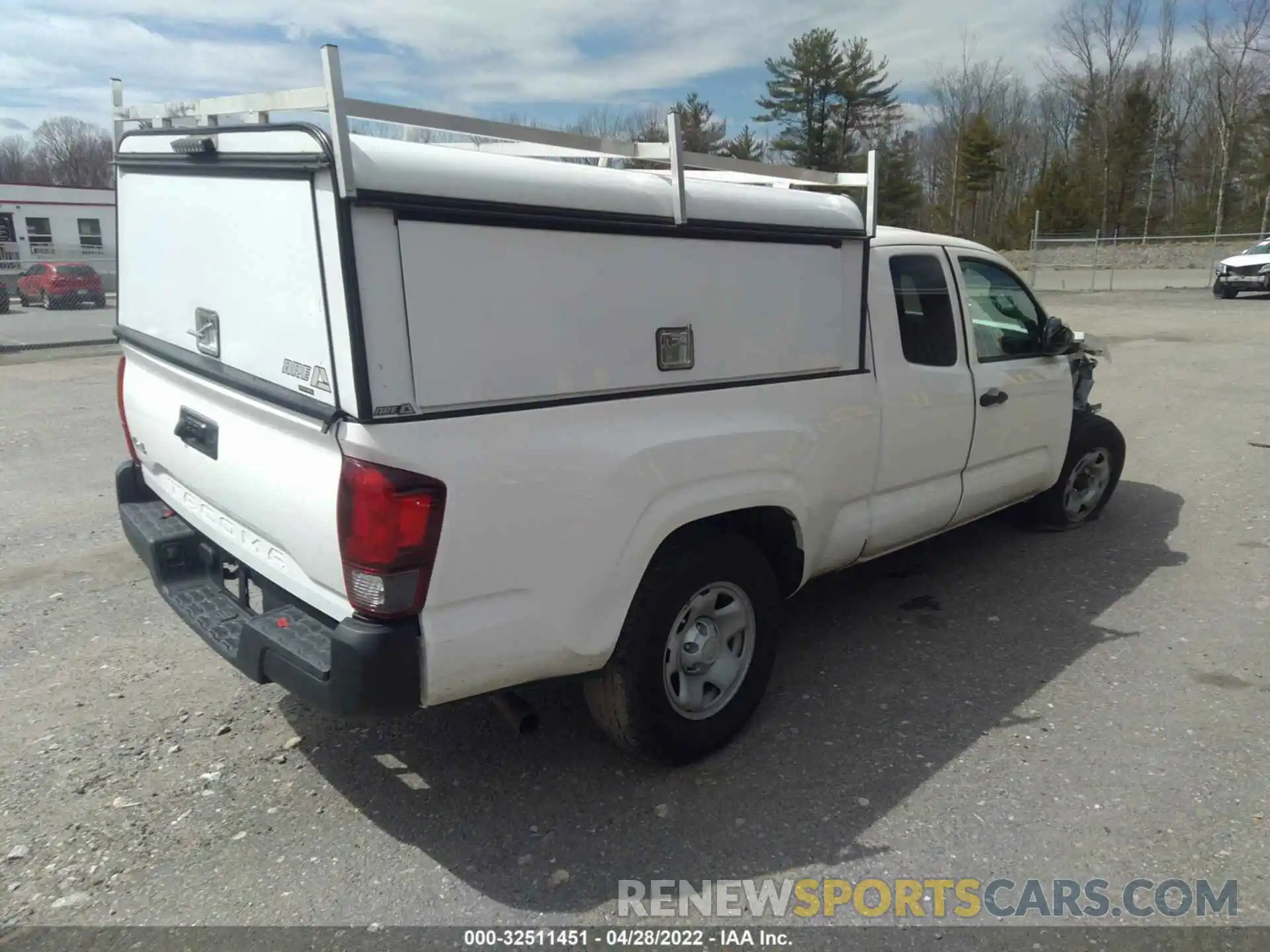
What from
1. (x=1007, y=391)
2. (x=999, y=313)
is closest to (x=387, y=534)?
(x=1007, y=391)

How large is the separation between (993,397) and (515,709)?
3025 millimetres

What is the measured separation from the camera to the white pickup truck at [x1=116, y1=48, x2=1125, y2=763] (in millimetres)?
2514

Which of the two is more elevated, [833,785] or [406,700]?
[406,700]

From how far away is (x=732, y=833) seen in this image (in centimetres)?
308

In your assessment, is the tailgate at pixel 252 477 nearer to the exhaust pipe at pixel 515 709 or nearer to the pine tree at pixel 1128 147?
the exhaust pipe at pixel 515 709

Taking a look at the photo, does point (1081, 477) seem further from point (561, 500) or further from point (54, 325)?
point (54, 325)

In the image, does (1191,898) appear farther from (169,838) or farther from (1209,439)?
(1209,439)

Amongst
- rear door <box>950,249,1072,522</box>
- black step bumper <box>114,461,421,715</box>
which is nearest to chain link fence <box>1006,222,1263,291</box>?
rear door <box>950,249,1072,522</box>

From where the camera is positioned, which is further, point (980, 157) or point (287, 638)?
point (980, 157)

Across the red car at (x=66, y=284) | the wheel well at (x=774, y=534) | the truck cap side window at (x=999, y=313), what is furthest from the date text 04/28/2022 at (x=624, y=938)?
the red car at (x=66, y=284)

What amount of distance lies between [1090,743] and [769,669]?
1.29 metres

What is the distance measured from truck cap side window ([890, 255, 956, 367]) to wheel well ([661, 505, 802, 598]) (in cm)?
108

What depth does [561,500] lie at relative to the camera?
2791 mm

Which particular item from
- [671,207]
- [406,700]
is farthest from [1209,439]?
[406,700]
